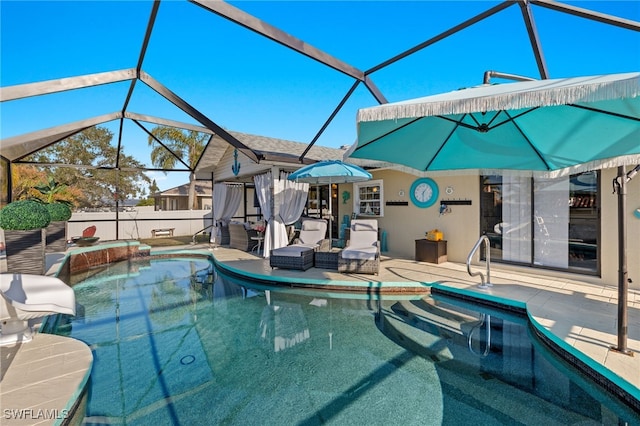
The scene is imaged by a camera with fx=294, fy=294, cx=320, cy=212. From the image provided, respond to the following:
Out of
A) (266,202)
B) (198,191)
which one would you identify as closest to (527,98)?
(266,202)

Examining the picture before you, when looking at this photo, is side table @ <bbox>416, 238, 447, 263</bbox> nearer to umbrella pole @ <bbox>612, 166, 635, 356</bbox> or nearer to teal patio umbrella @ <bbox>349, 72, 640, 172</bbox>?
teal patio umbrella @ <bbox>349, 72, 640, 172</bbox>

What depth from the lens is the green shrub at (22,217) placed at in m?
5.75

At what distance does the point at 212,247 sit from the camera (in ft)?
36.5

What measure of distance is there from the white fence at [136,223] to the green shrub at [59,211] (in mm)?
3734

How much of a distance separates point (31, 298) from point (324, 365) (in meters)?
3.26

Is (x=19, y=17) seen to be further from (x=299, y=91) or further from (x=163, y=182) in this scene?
(x=163, y=182)

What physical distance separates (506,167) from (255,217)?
11.2 meters

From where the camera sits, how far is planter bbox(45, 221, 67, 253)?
9.48 meters

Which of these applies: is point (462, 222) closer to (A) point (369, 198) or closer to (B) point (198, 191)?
(A) point (369, 198)

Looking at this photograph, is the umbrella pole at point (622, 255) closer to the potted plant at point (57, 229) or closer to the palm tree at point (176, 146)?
the potted plant at point (57, 229)

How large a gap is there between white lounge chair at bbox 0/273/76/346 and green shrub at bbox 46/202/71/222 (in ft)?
26.3

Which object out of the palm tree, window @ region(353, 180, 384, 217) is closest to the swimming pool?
window @ region(353, 180, 384, 217)

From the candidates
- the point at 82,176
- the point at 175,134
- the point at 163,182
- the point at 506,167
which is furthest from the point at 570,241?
the point at 163,182

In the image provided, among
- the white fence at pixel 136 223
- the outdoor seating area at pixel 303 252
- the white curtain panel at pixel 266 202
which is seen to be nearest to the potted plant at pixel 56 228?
the white fence at pixel 136 223
